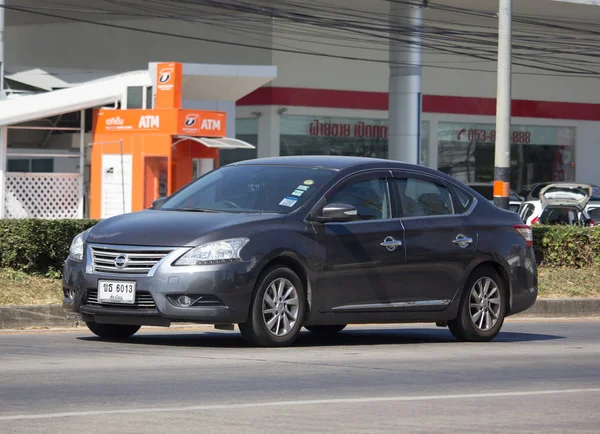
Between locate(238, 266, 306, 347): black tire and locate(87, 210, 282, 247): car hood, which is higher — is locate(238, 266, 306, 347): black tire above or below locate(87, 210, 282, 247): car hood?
below

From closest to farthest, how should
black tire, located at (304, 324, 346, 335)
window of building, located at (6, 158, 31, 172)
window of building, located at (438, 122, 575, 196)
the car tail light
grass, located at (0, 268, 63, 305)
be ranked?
1. black tire, located at (304, 324, 346, 335)
2. the car tail light
3. grass, located at (0, 268, 63, 305)
4. window of building, located at (6, 158, 31, 172)
5. window of building, located at (438, 122, 575, 196)

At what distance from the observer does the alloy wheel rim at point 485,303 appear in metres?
12.6

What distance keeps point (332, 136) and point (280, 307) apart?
35.9 meters

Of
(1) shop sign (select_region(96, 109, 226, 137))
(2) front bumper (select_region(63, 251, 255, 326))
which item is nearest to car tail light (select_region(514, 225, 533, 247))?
(2) front bumper (select_region(63, 251, 255, 326))

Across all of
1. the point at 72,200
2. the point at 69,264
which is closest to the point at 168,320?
the point at 69,264

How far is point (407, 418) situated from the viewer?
294 inches

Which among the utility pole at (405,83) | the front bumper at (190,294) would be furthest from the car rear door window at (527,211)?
the front bumper at (190,294)

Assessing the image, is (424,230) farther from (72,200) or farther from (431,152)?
(431,152)

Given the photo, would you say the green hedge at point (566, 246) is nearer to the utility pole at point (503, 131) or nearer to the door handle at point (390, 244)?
the utility pole at point (503, 131)

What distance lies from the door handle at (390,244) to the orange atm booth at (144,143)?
52.2 feet

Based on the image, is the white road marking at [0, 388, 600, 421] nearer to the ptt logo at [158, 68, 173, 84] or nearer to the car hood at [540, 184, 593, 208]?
the car hood at [540, 184, 593, 208]

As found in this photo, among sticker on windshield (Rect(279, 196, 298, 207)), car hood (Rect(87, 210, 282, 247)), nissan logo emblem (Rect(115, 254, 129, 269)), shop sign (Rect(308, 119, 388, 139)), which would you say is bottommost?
nissan logo emblem (Rect(115, 254, 129, 269))

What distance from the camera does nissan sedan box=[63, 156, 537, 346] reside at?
34.6 feet

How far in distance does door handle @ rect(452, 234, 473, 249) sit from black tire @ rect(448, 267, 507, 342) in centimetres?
33
